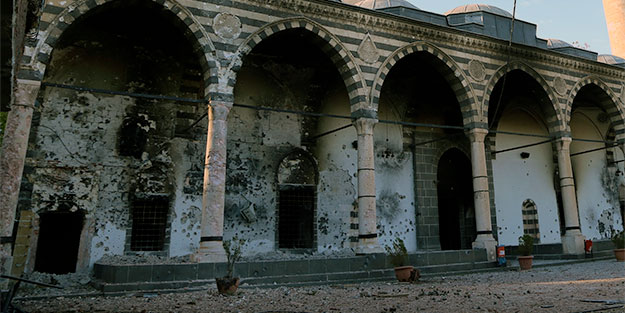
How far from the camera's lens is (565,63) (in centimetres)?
1309

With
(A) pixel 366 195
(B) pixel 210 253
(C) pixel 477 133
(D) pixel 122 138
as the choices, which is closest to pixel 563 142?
(C) pixel 477 133

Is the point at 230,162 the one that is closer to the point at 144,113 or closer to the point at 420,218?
the point at 144,113

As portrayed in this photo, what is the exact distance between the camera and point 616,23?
58.4 ft

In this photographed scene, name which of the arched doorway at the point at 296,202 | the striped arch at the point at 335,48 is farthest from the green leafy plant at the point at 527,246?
the arched doorway at the point at 296,202

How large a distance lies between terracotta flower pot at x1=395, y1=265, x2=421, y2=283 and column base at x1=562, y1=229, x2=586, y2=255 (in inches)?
261

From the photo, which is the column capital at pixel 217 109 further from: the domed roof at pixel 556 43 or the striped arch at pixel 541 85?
the domed roof at pixel 556 43

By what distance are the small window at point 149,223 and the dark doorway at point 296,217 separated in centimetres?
300

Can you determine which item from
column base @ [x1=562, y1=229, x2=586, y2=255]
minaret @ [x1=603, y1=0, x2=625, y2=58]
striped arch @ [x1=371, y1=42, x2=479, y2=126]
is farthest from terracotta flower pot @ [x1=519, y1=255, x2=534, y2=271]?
Answer: minaret @ [x1=603, y1=0, x2=625, y2=58]

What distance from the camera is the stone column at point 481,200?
10.9 metres

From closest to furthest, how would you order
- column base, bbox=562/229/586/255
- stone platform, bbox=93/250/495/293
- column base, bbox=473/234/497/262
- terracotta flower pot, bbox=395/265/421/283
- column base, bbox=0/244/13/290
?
column base, bbox=0/244/13/290 → stone platform, bbox=93/250/495/293 → terracotta flower pot, bbox=395/265/421/283 → column base, bbox=473/234/497/262 → column base, bbox=562/229/586/255

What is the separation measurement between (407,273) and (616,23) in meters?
16.2

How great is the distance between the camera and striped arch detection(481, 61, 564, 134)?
1175 centimetres

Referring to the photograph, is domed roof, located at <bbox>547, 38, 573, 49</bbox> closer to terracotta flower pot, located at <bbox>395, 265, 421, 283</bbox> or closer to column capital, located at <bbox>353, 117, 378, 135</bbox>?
column capital, located at <bbox>353, 117, 378, 135</bbox>

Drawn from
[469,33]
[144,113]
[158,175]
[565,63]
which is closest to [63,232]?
[158,175]
